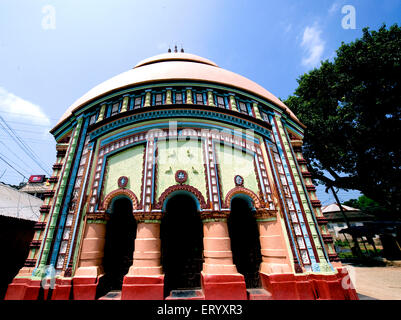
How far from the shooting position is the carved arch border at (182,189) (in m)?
7.32

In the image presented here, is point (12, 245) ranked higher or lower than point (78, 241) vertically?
higher

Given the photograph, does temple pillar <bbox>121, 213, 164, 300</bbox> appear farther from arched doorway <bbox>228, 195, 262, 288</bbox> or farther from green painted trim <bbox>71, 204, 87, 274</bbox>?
arched doorway <bbox>228, 195, 262, 288</bbox>

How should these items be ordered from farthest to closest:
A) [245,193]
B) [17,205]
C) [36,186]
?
[36,186]
[17,205]
[245,193]

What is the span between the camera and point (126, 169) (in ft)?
26.8

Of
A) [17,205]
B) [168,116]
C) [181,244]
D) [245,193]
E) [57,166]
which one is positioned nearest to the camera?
[245,193]

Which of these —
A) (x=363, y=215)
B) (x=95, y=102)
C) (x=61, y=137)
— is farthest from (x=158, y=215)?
(x=363, y=215)

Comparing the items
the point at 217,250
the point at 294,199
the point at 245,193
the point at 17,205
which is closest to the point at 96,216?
the point at 217,250

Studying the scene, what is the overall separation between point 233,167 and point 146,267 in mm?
5089

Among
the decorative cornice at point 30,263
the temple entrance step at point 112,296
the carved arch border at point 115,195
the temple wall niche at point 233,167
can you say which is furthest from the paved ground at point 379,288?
the decorative cornice at point 30,263

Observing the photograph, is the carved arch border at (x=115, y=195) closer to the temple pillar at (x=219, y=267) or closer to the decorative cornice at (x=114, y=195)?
the decorative cornice at (x=114, y=195)

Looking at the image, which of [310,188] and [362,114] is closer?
[310,188]

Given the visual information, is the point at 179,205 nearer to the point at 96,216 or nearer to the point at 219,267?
the point at 219,267

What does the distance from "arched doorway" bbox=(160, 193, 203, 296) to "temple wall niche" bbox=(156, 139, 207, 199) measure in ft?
2.51

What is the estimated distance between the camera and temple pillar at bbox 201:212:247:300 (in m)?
6.19
